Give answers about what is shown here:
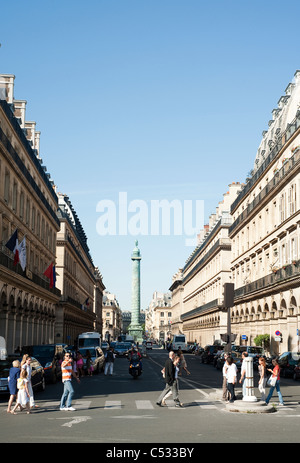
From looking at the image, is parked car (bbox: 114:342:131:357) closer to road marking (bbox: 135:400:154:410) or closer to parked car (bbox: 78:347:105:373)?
parked car (bbox: 78:347:105:373)

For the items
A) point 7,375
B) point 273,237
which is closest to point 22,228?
point 273,237

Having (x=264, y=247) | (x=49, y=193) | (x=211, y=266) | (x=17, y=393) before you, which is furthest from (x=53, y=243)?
(x=17, y=393)

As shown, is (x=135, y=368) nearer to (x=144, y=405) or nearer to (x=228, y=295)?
(x=228, y=295)

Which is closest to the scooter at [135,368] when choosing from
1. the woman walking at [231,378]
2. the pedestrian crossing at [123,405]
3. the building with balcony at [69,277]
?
the pedestrian crossing at [123,405]

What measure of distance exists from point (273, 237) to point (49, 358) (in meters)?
25.9

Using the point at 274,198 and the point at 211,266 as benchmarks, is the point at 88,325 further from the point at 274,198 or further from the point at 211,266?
the point at 274,198

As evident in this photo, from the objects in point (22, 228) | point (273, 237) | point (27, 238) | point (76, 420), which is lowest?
point (76, 420)

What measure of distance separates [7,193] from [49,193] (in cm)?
2243

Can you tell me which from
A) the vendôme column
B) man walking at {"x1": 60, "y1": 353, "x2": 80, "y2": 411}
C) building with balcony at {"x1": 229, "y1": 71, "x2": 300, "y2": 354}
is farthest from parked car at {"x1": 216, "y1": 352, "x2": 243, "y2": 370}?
the vendôme column

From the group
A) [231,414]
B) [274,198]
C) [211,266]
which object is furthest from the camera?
[211,266]

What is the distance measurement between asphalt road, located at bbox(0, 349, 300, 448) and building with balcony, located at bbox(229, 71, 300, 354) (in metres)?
21.9

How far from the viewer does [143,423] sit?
14945mm

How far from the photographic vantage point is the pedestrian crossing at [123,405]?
19.0 m
